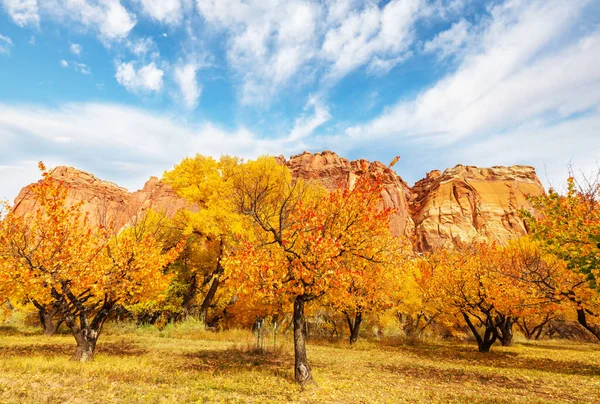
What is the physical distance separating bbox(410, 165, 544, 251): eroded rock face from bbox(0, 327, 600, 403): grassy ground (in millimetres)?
91806

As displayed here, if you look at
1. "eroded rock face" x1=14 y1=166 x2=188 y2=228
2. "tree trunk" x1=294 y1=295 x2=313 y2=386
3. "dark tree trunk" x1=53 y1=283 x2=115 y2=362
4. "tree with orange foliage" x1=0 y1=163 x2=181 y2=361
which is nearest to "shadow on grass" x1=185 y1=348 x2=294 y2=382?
"tree trunk" x1=294 y1=295 x2=313 y2=386

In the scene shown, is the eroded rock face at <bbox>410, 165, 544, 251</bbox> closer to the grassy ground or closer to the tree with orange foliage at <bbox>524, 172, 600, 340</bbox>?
the grassy ground

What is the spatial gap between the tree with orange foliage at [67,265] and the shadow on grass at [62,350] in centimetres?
272

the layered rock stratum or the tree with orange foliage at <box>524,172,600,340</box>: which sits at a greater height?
the layered rock stratum

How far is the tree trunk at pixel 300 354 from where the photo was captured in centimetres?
1187

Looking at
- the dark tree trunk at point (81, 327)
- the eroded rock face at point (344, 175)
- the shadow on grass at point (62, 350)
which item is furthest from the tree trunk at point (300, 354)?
the eroded rock face at point (344, 175)

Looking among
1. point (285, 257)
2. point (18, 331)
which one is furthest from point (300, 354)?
point (18, 331)

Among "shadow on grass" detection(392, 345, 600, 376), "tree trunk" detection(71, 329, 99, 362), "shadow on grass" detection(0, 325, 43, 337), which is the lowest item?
"shadow on grass" detection(0, 325, 43, 337)

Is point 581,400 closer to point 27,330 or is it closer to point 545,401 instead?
point 545,401

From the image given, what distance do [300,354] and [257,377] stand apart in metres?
2.11

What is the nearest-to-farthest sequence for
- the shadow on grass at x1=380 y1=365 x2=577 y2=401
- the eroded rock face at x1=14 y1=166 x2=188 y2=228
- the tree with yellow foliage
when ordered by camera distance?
the shadow on grass at x1=380 y1=365 x2=577 y2=401 → the tree with yellow foliage → the eroded rock face at x1=14 y1=166 x2=188 y2=228

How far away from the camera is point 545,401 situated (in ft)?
35.4

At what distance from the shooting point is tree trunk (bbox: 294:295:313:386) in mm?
11867

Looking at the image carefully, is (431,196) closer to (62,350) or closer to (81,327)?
(62,350)
